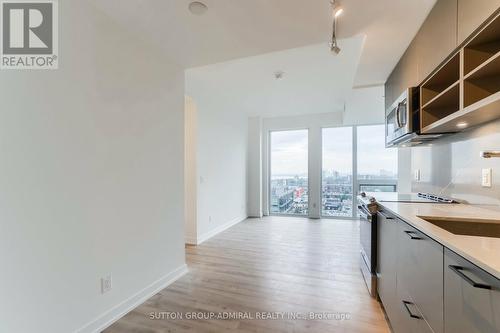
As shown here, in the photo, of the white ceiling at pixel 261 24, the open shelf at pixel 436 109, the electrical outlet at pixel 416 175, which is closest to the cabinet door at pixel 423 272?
Answer: the open shelf at pixel 436 109

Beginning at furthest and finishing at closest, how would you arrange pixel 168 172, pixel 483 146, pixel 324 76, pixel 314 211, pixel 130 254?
pixel 314 211, pixel 324 76, pixel 168 172, pixel 130 254, pixel 483 146

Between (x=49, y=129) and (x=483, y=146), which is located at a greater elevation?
(x=49, y=129)

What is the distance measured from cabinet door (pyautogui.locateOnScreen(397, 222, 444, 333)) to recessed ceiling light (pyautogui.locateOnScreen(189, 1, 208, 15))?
205 cm

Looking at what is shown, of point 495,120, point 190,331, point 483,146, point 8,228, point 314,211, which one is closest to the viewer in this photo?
point 8,228

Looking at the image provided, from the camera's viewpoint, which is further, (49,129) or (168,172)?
(168,172)

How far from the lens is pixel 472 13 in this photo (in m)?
1.32

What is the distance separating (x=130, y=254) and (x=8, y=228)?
0.94m

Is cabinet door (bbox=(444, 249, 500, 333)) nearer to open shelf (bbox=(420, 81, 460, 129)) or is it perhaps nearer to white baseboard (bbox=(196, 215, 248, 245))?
open shelf (bbox=(420, 81, 460, 129))

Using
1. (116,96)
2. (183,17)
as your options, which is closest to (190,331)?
(116,96)

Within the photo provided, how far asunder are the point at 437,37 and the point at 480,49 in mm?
456

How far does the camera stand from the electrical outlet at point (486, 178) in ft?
5.05

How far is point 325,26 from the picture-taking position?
6.62 ft

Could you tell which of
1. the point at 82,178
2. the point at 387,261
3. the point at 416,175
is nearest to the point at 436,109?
the point at 416,175

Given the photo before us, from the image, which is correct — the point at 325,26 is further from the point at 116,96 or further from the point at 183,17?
the point at 116,96
